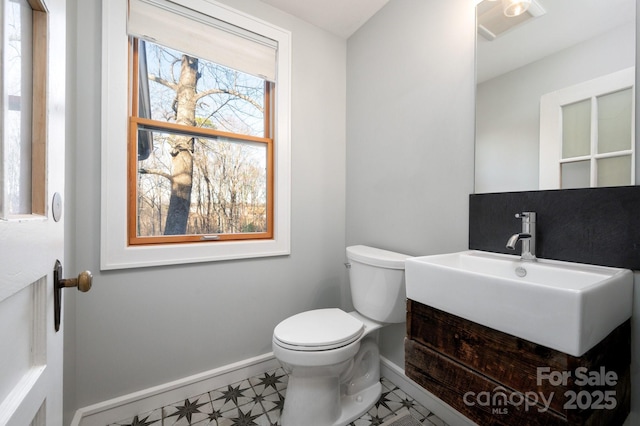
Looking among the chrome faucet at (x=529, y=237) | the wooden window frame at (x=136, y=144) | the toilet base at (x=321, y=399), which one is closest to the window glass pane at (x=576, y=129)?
the chrome faucet at (x=529, y=237)

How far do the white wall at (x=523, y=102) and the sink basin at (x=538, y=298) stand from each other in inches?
14.1

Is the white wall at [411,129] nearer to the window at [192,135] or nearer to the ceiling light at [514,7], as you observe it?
the ceiling light at [514,7]

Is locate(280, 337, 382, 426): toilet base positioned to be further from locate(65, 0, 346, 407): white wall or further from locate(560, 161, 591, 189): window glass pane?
locate(560, 161, 591, 189): window glass pane

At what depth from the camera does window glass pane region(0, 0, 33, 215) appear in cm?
40

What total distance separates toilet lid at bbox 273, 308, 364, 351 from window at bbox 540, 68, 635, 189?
103 cm

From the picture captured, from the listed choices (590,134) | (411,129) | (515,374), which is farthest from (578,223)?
(411,129)

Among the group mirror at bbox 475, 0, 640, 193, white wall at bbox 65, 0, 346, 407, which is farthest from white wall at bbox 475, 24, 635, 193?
white wall at bbox 65, 0, 346, 407

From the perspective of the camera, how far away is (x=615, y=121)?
2.99 feet

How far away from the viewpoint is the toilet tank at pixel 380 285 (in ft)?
4.55

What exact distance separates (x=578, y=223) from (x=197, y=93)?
1.91 metres

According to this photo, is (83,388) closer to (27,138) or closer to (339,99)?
(27,138)

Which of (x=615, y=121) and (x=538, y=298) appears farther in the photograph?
(x=615, y=121)

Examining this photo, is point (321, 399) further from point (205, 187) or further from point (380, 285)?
point (205, 187)

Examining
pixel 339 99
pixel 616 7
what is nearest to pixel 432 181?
pixel 616 7
